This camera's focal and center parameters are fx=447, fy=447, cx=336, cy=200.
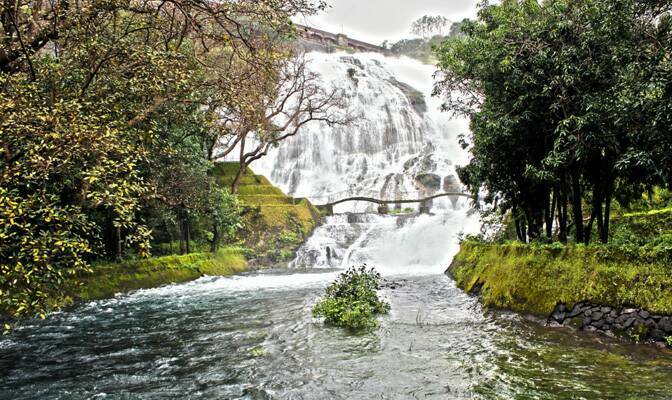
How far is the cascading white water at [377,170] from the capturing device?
27.0 m

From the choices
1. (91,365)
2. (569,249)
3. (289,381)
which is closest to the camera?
(289,381)

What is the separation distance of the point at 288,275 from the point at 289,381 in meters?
15.6

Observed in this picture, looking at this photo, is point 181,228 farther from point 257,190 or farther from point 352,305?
point 352,305

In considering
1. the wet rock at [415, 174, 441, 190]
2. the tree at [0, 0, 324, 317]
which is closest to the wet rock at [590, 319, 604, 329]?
the tree at [0, 0, 324, 317]

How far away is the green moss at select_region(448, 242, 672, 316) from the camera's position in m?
7.73

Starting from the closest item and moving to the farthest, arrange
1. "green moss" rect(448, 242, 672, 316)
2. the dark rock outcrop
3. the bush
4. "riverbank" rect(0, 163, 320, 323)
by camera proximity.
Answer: the dark rock outcrop, "green moss" rect(448, 242, 672, 316), the bush, "riverbank" rect(0, 163, 320, 323)

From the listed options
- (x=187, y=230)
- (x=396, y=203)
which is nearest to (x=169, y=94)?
(x=187, y=230)

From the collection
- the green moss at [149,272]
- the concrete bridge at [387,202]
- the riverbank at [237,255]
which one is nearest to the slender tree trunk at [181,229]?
the riverbank at [237,255]

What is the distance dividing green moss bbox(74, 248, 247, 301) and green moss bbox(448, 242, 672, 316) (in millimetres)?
12407

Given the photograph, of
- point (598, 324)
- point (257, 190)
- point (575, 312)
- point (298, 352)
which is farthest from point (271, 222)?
point (598, 324)

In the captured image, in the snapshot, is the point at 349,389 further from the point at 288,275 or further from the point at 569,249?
the point at 288,275

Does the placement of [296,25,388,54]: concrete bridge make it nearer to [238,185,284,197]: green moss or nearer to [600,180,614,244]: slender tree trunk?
[238,185,284,197]: green moss

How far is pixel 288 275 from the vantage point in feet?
72.7

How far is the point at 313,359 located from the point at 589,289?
18.3 feet
